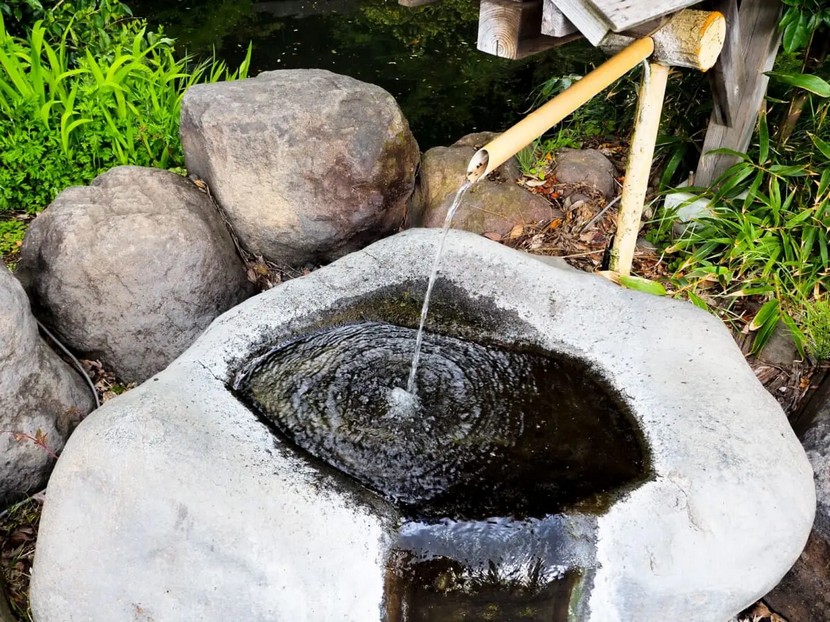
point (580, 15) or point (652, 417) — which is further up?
point (580, 15)

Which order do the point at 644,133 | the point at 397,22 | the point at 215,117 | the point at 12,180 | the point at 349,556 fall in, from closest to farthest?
1. the point at 349,556
2. the point at 644,133
3. the point at 215,117
4. the point at 12,180
5. the point at 397,22

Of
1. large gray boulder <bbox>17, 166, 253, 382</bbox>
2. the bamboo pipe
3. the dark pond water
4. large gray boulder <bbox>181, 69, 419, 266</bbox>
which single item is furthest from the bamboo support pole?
the dark pond water

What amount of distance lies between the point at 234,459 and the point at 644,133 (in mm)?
2097

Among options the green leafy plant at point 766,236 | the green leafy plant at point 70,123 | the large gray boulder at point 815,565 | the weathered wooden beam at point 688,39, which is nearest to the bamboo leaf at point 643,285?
the green leafy plant at point 766,236

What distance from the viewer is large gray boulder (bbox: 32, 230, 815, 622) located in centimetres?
198

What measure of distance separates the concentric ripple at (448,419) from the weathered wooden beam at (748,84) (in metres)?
1.55

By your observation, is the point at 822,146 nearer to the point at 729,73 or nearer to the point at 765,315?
the point at 729,73

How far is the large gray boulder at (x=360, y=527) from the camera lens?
1.98 m

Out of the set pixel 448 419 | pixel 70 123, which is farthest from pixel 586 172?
pixel 70 123

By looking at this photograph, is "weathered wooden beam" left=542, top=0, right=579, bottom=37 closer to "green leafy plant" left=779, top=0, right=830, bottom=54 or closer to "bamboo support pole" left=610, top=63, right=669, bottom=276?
"bamboo support pole" left=610, top=63, right=669, bottom=276

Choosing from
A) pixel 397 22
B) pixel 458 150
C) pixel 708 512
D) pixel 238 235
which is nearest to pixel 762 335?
pixel 708 512

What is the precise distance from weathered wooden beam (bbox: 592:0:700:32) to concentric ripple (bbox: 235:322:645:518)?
47.1 inches

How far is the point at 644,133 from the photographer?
3002 mm

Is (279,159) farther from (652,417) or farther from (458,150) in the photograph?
(652,417)
